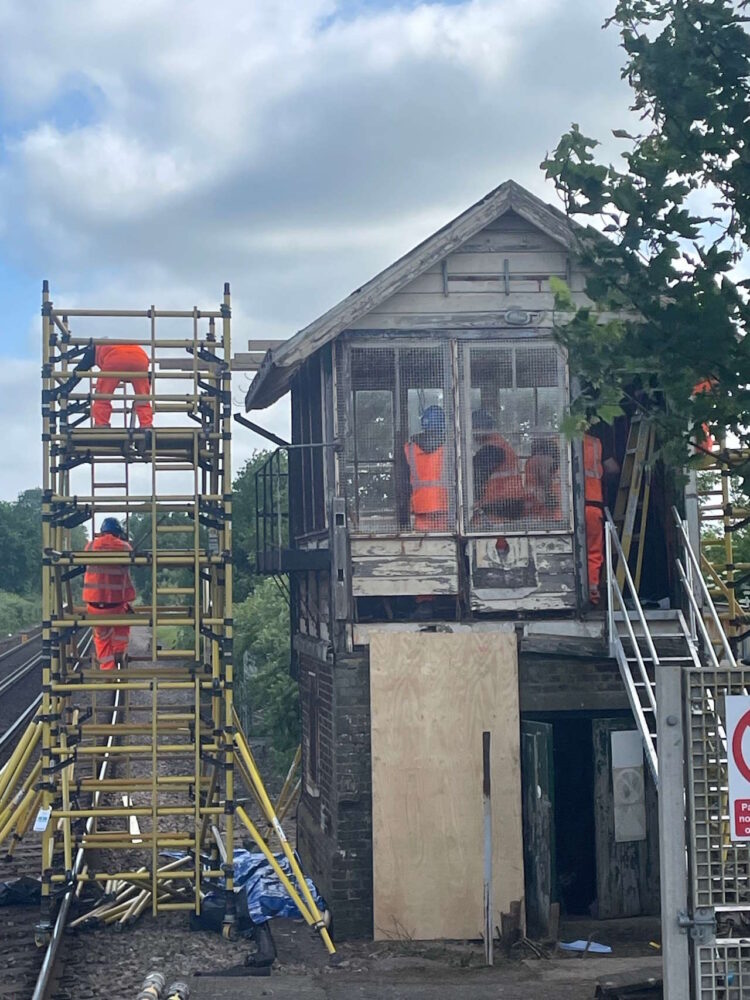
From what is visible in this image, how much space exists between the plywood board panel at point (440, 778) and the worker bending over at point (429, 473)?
1.15 metres

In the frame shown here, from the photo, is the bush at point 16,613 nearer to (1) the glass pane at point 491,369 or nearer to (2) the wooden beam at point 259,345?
(2) the wooden beam at point 259,345

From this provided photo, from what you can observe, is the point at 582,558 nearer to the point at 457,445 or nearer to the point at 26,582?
the point at 457,445

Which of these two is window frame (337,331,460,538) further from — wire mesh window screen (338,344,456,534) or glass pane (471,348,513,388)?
glass pane (471,348,513,388)

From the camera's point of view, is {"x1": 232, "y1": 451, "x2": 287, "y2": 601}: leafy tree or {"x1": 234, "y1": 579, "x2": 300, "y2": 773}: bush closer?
{"x1": 234, "y1": 579, "x2": 300, "y2": 773}: bush

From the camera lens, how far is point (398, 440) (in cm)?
1226

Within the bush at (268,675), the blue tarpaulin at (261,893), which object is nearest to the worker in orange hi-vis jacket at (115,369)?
the blue tarpaulin at (261,893)

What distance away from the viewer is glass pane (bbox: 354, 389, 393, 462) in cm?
1223

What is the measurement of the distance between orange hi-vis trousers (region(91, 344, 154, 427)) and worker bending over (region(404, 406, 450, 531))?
2573 mm

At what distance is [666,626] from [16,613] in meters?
62.5

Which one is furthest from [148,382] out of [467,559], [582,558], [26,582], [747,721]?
[26,582]

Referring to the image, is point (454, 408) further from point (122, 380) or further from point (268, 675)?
point (268, 675)

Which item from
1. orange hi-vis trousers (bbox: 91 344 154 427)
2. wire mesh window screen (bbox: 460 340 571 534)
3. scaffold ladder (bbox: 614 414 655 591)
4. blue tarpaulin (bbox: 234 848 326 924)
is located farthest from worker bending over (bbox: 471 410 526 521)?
blue tarpaulin (bbox: 234 848 326 924)

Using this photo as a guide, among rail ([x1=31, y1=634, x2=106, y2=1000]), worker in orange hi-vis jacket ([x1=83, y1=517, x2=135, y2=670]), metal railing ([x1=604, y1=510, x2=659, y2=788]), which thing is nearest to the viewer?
rail ([x1=31, y1=634, x2=106, y2=1000])

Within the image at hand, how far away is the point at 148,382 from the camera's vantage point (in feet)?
41.0
